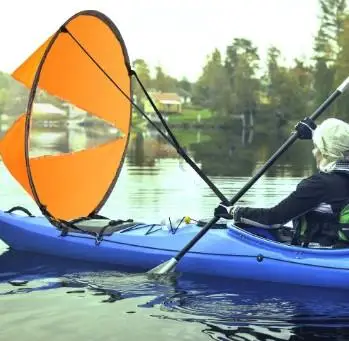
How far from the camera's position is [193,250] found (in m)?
6.77

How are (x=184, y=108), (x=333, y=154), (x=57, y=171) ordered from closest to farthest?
(x=333, y=154) → (x=57, y=171) → (x=184, y=108)

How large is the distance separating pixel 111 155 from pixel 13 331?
175 inches

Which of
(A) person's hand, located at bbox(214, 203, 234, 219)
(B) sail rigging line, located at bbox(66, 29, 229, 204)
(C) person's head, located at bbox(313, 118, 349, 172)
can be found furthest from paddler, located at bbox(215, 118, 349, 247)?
(B) sail rigging line, located at bbox(66, 29, 229, 204)

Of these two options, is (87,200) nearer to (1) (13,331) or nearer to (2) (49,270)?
(2) (49,270)

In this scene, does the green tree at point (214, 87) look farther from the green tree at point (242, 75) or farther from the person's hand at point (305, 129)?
the person's hand at point (305, 129)

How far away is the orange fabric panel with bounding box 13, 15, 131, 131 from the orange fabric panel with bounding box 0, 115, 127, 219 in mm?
461

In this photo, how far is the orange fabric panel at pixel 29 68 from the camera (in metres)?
7.75

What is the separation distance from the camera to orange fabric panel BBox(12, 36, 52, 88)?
7746 mm

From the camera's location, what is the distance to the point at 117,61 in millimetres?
9086

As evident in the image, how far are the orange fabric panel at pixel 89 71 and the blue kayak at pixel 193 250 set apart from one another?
1.83 metres

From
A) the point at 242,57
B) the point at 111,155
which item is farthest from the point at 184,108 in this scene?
the point at 111,155

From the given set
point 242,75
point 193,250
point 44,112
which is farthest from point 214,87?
point 193,250

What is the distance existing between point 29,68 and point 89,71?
127cm

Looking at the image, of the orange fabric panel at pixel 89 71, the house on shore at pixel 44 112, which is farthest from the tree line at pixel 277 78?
the orange fabric panel at pixel 89 71
